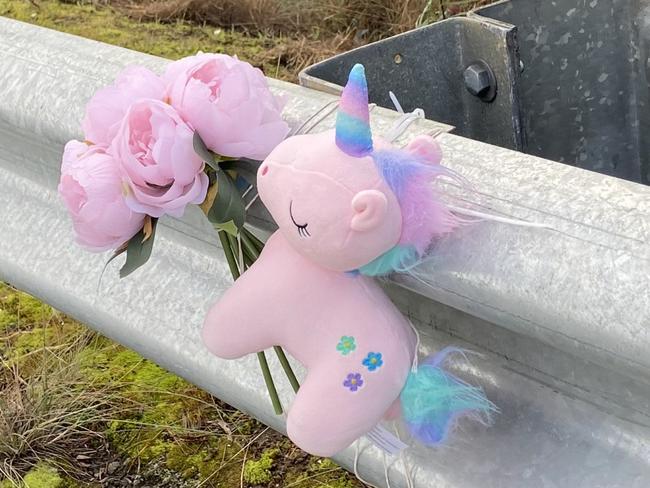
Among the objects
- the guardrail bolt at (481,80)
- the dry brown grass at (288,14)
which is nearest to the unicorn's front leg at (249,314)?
the guardrail bolt at (481,80)

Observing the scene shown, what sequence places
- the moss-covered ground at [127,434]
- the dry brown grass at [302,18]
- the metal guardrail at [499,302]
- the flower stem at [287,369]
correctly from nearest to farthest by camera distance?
the metal guardrail at [499,302]
the flower stem at [287,369]
the moss-covered ground at [127,434]
the dry brown grass at [302,18]

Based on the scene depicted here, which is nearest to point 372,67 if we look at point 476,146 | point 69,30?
point 476,146

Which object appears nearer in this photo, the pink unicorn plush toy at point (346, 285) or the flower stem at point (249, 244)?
the pink unicorn plush toy at point (346, 285)

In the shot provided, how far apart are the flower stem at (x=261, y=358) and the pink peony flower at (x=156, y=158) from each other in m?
0.16

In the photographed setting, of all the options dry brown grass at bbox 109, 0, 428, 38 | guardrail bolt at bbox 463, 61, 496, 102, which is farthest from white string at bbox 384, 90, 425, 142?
dry brown grass at bbox 109, 0, 428, 38

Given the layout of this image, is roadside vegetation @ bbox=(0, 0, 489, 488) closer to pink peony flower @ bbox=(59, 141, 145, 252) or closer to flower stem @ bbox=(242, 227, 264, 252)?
flower stem @ bbox=(242, 227, 264, 252)

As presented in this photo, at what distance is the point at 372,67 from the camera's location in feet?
6.60

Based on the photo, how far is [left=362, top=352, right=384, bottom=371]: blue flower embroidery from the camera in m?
1.24

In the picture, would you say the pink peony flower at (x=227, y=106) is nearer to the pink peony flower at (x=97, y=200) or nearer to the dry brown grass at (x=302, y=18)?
the pink peony flower at (x=97, y=200)

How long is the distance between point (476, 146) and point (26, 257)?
1121 mm

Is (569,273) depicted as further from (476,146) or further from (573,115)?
(573,115)

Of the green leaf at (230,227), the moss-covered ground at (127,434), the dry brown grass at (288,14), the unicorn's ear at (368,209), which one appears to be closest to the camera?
the unicorn's ear at (368,209)

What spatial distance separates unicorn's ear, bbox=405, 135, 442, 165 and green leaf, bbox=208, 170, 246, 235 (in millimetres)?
272

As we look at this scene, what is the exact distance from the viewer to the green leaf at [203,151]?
127 centimetres
